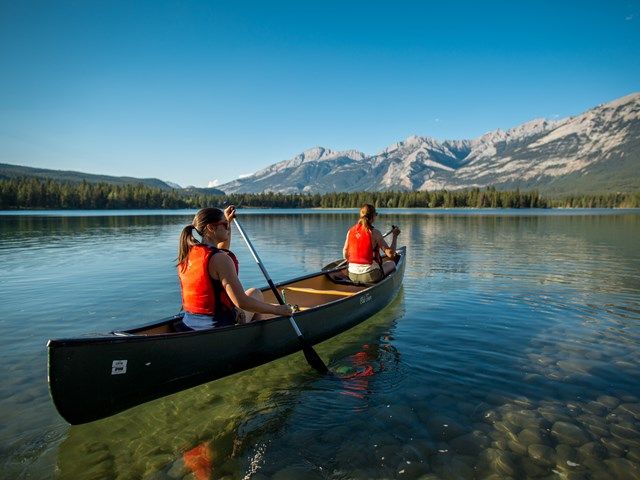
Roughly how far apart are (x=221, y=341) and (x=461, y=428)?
3.82 meters

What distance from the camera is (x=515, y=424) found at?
6102mm

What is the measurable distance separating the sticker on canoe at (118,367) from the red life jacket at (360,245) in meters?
7.76

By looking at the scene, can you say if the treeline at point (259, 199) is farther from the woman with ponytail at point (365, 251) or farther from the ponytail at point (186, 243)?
the ponytail at point (186, 243)

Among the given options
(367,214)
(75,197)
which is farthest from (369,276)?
(75,197)

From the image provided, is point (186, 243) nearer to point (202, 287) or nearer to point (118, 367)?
point (202, 287)

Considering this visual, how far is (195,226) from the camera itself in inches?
264

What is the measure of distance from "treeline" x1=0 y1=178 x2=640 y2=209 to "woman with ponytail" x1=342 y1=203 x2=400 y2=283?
360ft

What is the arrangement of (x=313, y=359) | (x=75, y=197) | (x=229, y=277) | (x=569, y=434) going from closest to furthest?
(x=569, y=434), (x=229, y=277), (x=313, y=359), (x=75, y=197)

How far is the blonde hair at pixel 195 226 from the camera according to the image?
6449mm

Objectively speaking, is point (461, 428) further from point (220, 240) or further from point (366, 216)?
point (366, 216)

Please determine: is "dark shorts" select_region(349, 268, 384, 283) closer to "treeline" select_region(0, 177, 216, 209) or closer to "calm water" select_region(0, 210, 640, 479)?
"calm water" select_region(0, 210, 640, 479)

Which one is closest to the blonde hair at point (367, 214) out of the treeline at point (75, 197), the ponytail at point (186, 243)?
the ponytail at point (186, 243)

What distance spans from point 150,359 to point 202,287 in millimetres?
1274

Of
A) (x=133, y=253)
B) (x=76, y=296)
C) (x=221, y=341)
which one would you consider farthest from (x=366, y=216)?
(x=133, y=253)
